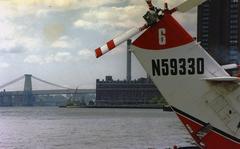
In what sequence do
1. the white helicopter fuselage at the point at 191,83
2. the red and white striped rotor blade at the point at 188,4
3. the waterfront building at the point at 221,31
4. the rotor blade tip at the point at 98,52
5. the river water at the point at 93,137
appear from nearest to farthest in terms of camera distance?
the rotor blade tip at the point at 98,52
the red and white striped rotor blade at the point at 188,4
the white helicopter fuselage at the point at 191,83
the waterfront building at the point at 221,31
the river water at the point at 93,137

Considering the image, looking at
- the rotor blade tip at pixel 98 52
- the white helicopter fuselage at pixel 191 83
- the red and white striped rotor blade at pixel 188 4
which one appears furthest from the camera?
the white helicopter fuselage at pixel 191 83

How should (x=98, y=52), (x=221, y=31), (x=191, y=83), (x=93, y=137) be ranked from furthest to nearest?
(x=221, y=31), (x=93, y=137), (x=191, y=83), (x=98, y=52)

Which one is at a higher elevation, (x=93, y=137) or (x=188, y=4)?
(x=188, y=4)

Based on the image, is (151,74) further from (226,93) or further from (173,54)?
(226,93)

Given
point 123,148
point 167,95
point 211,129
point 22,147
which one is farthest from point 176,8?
point 22,147

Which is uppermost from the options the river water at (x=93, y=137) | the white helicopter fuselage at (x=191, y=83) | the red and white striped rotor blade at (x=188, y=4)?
the red and white striped rotor blade at (x=188, y=4)

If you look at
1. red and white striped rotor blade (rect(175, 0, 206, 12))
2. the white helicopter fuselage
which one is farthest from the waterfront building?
red and white striped rotor blade (rect(175, 0, 206, 12))

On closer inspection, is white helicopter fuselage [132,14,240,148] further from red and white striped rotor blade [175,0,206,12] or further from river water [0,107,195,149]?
river water [0,107,195,149]

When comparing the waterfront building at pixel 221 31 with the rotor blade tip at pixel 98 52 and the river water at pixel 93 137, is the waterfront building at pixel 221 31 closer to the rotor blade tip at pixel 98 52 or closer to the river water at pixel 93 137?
the rotor blade tip at pixel 98 52

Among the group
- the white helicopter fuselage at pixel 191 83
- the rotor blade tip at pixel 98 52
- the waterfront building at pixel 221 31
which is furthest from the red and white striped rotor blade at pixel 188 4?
the waterfront building at pixel 221 31

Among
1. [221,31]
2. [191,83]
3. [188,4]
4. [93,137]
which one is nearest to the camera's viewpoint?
[188,4]

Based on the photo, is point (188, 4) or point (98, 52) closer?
point (98, 52)

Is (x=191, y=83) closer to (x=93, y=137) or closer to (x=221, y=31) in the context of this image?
(x=93, y=137)

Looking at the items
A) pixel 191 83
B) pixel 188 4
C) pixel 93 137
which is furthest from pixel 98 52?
pixel 93 137
